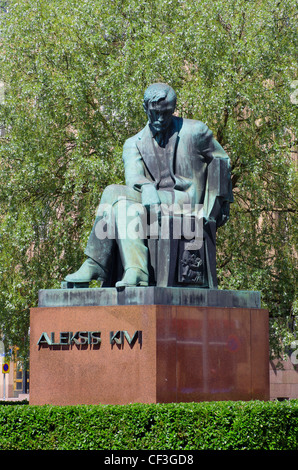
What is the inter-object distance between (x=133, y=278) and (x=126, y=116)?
1010 centimetres

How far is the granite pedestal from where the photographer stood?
10367 millimetres

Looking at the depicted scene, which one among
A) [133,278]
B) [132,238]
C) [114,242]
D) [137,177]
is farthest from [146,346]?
[137,177]

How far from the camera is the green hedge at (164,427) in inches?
376

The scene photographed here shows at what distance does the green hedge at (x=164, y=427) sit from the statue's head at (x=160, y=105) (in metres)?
3.73

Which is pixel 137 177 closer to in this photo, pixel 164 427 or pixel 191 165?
pixel 191 165

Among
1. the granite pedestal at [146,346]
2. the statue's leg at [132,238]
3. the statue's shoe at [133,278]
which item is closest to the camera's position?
the granite pedestal at [146,346]

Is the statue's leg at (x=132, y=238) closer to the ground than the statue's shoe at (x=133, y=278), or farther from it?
farther from it

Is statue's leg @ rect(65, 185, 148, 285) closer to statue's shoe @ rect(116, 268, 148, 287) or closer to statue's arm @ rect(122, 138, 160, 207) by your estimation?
statue's shoe @ rect(116, 268, 148, 287)

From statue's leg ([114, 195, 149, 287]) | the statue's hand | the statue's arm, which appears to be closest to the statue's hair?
the statue's arm

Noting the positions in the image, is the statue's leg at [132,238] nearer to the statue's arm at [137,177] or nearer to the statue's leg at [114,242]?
the statue's leg at [114,242]

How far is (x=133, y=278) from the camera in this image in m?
10.8

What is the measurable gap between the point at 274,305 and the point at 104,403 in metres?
11.2

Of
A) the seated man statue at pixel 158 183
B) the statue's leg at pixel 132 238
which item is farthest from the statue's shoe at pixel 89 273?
the statue's leg at pixel 132 238

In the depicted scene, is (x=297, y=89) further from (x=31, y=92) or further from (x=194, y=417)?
(x=194, y=417)
